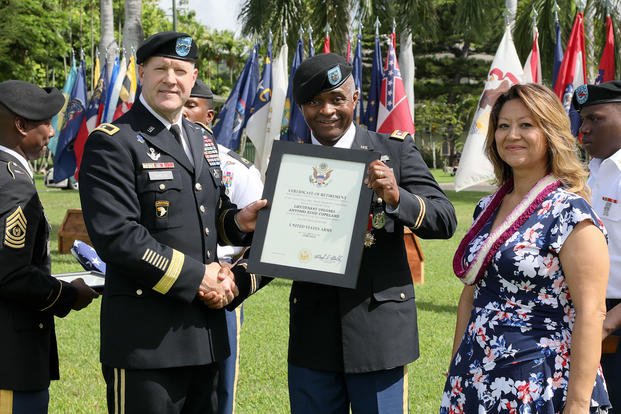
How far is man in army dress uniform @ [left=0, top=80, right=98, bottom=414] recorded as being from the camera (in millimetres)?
3328

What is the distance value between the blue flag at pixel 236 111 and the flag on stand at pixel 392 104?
88.8 inches

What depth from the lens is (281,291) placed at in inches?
408

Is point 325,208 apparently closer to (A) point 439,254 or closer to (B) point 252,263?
(B) point 252,263

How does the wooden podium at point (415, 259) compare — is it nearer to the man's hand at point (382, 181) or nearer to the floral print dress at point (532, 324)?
the man's hand at point (382, 181)

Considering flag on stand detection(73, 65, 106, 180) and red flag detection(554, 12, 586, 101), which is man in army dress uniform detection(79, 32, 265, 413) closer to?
red flag detection(554, 12, 586, 101)

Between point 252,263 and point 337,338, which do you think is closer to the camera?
point 252,263

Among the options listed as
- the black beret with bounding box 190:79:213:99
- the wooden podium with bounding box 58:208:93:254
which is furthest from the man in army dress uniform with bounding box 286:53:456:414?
the wooden podium with bounding box 58:208:93:254

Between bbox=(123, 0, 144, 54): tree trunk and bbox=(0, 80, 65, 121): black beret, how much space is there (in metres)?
13.1

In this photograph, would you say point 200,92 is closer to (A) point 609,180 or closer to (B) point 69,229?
(A) point 609,180

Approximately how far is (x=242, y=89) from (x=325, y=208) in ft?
33.1

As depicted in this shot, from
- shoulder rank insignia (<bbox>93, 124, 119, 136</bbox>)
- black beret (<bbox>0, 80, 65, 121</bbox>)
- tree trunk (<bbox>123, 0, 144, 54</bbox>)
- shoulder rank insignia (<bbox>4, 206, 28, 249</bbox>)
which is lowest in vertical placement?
shoulder rank insignia (<bbox>4, 206, 28, 249</bbox>)

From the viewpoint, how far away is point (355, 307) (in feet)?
11.1

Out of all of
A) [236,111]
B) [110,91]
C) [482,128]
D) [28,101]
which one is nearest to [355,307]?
[28,101]

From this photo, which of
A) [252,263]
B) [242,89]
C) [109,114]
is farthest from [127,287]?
[109,114]
